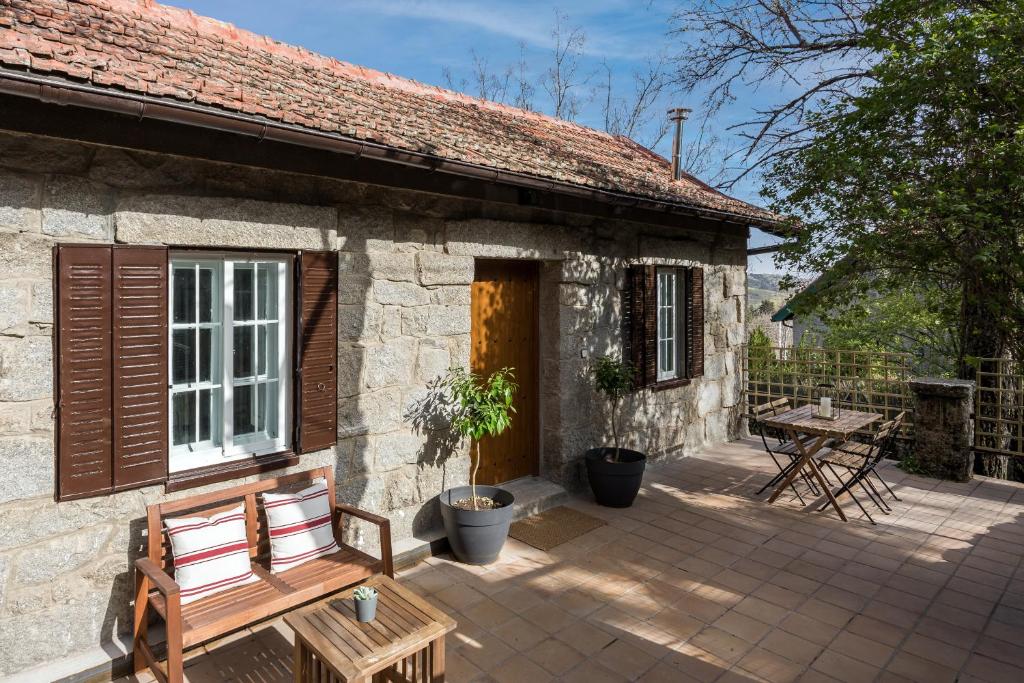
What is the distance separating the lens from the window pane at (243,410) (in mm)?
4012

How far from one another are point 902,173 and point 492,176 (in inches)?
172

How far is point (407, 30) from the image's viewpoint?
44.8ft

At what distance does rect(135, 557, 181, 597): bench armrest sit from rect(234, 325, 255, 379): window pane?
121 cm

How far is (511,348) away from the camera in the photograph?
5949mm

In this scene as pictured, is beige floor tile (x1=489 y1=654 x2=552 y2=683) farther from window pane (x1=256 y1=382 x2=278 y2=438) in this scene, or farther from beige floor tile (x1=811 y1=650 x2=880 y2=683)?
window pane (x1=256 y1=382 x2=278 y2=438)

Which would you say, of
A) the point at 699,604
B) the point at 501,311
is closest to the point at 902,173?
the point at 501,311

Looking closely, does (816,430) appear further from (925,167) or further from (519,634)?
(519,634)

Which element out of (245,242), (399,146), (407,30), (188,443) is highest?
(407,30)

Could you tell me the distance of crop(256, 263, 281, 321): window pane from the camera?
407 cm

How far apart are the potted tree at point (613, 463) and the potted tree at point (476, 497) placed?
1334mm

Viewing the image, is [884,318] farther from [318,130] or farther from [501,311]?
[318,130]

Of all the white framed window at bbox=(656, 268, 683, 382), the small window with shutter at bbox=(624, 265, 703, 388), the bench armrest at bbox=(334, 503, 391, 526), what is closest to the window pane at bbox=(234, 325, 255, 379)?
the bench armrest at bbox=(334, 503, 391, 526)

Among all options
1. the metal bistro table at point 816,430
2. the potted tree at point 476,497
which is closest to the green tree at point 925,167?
the metal bistro table at point 816,430

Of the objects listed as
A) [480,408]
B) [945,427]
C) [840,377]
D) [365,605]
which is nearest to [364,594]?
[365,605]
